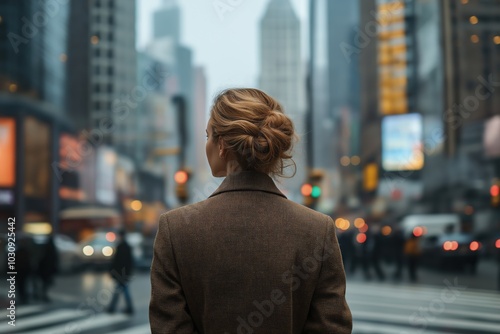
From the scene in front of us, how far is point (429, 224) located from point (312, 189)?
7.41 ft

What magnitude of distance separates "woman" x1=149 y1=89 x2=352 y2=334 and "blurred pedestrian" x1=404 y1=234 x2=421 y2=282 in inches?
393

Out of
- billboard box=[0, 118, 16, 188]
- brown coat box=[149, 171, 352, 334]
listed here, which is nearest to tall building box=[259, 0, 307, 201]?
billboard box=[0, 118, 16, 188]

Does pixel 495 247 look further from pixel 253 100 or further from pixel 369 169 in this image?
pixel 253 100

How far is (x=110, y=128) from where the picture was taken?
10.7 m

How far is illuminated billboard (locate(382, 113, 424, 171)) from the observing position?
36.3 feet

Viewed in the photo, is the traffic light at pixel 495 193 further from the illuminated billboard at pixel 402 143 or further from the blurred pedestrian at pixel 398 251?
the blurred pedestrian at pixel 398 251

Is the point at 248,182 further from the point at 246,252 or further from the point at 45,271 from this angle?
the point at 45,271

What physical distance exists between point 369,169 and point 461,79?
238 centimetres

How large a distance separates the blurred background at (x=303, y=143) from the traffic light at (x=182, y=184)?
3cm

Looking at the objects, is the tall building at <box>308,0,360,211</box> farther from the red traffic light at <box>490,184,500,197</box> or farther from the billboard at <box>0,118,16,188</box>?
the billboard at <box>0,118,16,188</box>

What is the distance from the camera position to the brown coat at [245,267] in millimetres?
1424

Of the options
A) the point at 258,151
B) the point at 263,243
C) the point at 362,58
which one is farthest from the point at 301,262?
the point at 362,58

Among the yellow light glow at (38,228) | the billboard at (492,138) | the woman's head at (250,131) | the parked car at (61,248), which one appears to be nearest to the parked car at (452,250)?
the billboard at (492,138)

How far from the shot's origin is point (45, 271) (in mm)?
9875
